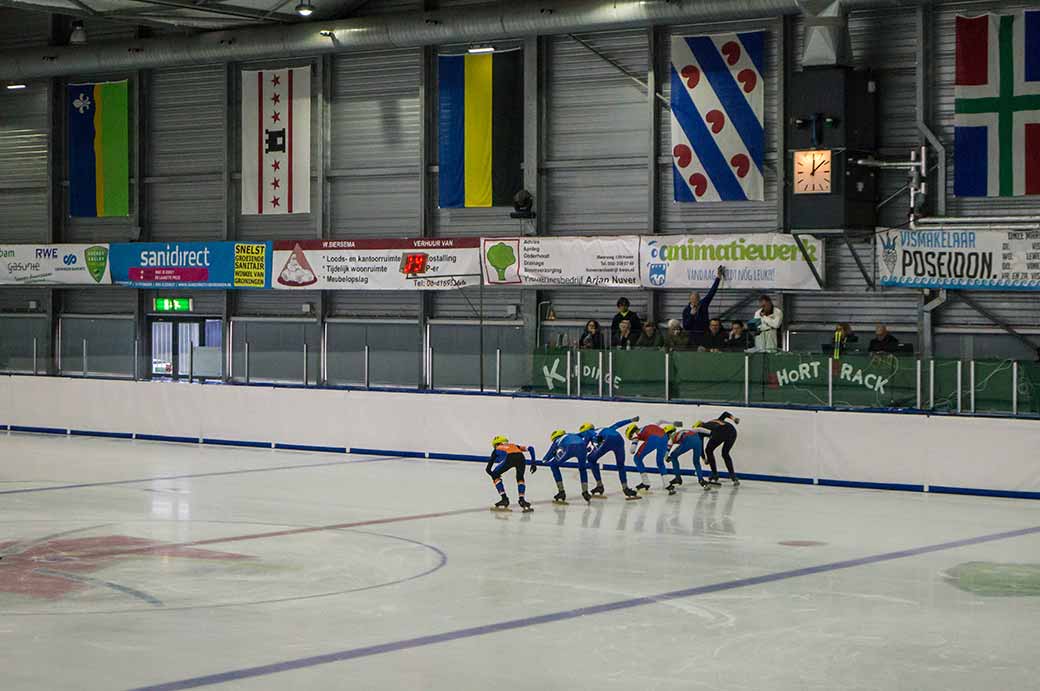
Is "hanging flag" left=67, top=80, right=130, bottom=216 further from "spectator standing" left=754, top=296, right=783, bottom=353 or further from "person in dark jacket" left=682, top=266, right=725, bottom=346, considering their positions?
"spectator standing" left=754, top=296, right=783, bottom=353

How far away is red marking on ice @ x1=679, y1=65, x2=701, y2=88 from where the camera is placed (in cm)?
2897

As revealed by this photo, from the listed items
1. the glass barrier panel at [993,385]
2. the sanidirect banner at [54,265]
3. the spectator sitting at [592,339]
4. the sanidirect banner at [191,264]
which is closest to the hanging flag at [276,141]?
the sanidirect banner at [191,264]

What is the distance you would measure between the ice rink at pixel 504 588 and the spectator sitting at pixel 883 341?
363 centimetres

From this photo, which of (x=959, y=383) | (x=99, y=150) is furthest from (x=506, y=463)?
(x=99, y=150)

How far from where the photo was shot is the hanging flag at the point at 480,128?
31.3 m

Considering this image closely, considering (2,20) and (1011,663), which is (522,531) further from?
(2,20)

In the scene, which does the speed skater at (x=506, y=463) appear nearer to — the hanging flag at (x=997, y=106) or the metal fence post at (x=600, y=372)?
the metal fence post at (x=600, y=372)

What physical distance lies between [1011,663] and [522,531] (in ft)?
24.7

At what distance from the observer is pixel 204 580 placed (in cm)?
1335

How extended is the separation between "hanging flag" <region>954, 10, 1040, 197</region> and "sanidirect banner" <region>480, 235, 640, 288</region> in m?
6.57

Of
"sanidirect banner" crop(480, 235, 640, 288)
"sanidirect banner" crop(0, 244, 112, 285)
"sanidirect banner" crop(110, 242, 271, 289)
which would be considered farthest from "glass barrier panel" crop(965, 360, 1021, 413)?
"sanidirect banner" crop(0, 244, 112, 285)

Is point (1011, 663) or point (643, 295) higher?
point (643, 295)

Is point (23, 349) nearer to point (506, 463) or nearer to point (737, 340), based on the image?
point (737, 340)

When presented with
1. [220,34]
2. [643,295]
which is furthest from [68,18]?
[643,295]
